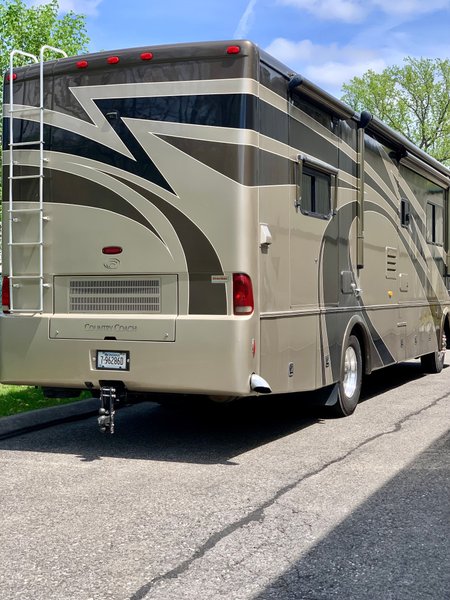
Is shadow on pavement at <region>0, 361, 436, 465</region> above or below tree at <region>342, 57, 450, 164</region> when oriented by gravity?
below

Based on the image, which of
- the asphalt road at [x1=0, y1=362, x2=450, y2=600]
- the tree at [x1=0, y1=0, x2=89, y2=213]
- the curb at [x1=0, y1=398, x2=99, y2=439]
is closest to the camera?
the asphalt road at [x1=0, y1=362, x2=450, y2=600]

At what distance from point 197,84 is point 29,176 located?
1.81m

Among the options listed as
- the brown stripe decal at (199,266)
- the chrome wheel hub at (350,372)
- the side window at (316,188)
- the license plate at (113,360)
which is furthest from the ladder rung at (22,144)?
the chrome wheel hub at (350,372)

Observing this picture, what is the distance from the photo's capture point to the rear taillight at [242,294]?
243 inches

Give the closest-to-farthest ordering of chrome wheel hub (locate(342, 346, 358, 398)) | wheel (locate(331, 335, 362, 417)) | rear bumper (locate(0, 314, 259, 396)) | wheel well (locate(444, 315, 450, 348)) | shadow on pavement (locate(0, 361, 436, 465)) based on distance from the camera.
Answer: rear bumper (locate(0, 314, 259, 396)), shadow on pavement (locate(0, 361, 436, 465)), wheel (locate(331, 335, 362, 417)), chrome wheel hub (locate(342, 346, 358, 398)), wheel well (locate(444, 315, 450, 348))

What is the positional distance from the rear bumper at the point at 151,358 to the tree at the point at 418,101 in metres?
33.4

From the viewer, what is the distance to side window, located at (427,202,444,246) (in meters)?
11.7

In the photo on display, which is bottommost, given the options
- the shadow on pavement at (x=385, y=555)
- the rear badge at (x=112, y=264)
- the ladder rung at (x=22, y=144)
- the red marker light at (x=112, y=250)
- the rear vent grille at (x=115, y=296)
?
the shadow on pavement at (x=385, y=555)

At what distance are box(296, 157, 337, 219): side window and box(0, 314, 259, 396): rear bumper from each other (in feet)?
5.28

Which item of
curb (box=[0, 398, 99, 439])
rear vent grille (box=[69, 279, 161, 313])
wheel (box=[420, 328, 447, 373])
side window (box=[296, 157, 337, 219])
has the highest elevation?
side window (box=[296, 157, 337, 219])

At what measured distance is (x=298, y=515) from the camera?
15.9 feet

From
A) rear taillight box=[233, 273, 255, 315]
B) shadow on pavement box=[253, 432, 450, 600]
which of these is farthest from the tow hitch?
shadow on pavement box=[253, 432, 450, 600]

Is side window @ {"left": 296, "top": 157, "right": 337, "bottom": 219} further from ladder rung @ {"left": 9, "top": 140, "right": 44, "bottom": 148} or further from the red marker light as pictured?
ladder rung @ {"left": 9, "top": 140, "right": 44, "bottom": 148}

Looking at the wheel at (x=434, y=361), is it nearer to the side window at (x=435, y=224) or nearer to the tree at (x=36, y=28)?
the side window at (x=435, y=224)
